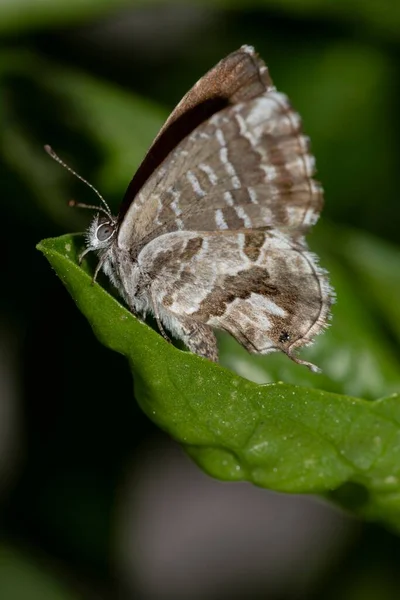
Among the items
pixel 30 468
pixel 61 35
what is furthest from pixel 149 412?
pixel 61 35

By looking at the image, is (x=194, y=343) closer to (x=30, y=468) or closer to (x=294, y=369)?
(x=294, y=369)

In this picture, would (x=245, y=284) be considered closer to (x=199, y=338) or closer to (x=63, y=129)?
(x=199, y=338)

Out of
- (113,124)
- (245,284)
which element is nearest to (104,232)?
(245,284)

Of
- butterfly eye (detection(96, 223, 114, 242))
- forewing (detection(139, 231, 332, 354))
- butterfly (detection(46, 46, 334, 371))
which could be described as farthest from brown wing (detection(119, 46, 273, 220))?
forewing (detection(139, 231, 332, 354))

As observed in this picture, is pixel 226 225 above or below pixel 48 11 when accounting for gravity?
below

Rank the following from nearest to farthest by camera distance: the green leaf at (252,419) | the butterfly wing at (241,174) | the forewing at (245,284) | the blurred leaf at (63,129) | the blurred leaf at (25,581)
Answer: the green leaf at (252,419) < the butterfly wing at (241,174) < the forewing at (245,284) < the blurred leaf at (63,129) < the blurred leaf at (25,581)

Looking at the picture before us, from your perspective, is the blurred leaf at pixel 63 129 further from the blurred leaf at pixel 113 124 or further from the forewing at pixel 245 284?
the forewing at pixel 245 284

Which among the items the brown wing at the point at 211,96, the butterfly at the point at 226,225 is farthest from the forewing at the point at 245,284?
the brown wing at the point at 211,96
